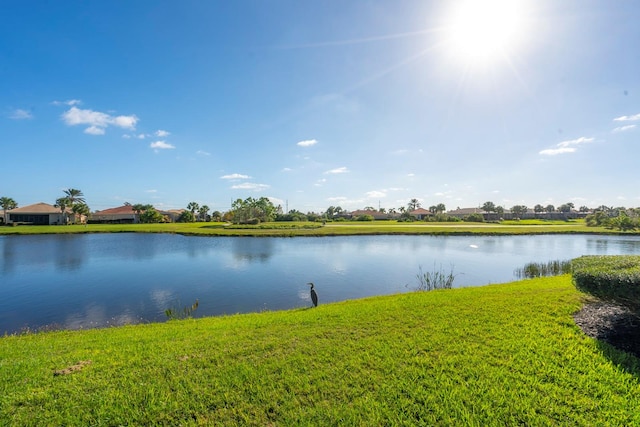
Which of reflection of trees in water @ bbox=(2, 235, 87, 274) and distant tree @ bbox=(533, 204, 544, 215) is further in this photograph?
distant tree @ bbox=(533, 204, 544, 215)

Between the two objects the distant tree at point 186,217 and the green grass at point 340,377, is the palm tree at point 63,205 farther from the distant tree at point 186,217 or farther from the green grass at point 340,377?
the green grass at point 340,377

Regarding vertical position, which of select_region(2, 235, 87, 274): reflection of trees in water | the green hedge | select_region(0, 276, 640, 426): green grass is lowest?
select_region(2, 235, 87, 274): reflection of trees in water

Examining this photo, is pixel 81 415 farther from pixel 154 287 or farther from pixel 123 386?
pixel 154 287

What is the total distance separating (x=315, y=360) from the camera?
521 centimetres

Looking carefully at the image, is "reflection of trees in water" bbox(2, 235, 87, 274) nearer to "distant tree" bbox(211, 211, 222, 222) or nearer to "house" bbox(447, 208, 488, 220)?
"distant tree" bbox(211, 211, 222, 222)

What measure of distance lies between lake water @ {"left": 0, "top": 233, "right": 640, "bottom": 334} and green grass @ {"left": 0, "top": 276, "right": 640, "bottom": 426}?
6179mm

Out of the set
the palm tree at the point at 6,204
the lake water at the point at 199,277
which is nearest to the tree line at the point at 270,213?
the palm tree at the point at 6,204

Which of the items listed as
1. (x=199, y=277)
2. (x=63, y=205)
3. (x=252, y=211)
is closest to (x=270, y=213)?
(x=252, y=211)

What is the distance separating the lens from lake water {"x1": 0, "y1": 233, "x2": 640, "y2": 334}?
41.2 ft

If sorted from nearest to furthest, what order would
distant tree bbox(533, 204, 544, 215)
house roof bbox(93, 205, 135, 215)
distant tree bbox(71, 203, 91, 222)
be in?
A: distant tree bbox(71, 203, 91, 222) → house roof bbox(93, 205, 135, 215) → distant tree bbox(533, 204, 544, 215)

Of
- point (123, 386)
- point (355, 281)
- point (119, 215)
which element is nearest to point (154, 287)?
point (355, 281)

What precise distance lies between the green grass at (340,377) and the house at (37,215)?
83809 mm

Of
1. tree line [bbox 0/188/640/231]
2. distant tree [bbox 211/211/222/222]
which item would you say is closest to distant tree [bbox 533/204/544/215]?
tree line [bbox 0/188/640/231]

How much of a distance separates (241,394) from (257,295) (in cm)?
1041
